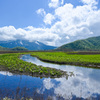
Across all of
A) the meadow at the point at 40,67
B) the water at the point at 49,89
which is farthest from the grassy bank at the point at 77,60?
the water at the point at 49,89

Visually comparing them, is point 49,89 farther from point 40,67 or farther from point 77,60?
point 77,60

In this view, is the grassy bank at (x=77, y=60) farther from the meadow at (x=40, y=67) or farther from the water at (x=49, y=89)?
the water at (x=49, y=89)

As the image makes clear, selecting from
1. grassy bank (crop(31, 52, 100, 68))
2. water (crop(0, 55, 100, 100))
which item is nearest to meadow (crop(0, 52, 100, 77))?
grassy bank (crop(31, 52, 100, 68))

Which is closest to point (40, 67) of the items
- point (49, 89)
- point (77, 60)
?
point (49, 89)

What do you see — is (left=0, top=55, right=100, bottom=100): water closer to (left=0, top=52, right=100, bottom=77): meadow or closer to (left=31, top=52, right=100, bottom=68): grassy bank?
(left=0, top=52, right=100, bottom=77): meadow

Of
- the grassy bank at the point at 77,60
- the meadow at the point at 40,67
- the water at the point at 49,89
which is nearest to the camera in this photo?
the water at the point at 49,89

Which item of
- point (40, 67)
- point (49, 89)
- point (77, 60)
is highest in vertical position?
point (77, 60)

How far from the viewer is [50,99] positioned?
10758 mm

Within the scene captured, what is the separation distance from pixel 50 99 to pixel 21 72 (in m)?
13.5

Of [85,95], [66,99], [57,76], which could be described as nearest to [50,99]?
[66,99]

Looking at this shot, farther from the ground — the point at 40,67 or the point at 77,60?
the point at 77,60

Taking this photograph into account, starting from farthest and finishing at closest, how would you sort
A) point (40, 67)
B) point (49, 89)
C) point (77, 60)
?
point (77, 60), point (40, 67), point (49, 89)

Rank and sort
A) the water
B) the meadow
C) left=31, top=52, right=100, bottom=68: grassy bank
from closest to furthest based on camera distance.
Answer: the water < the meadow < left=31, top=52, right=100, bottom=68: grassy bank

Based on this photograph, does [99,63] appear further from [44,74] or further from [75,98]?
[75,98]
